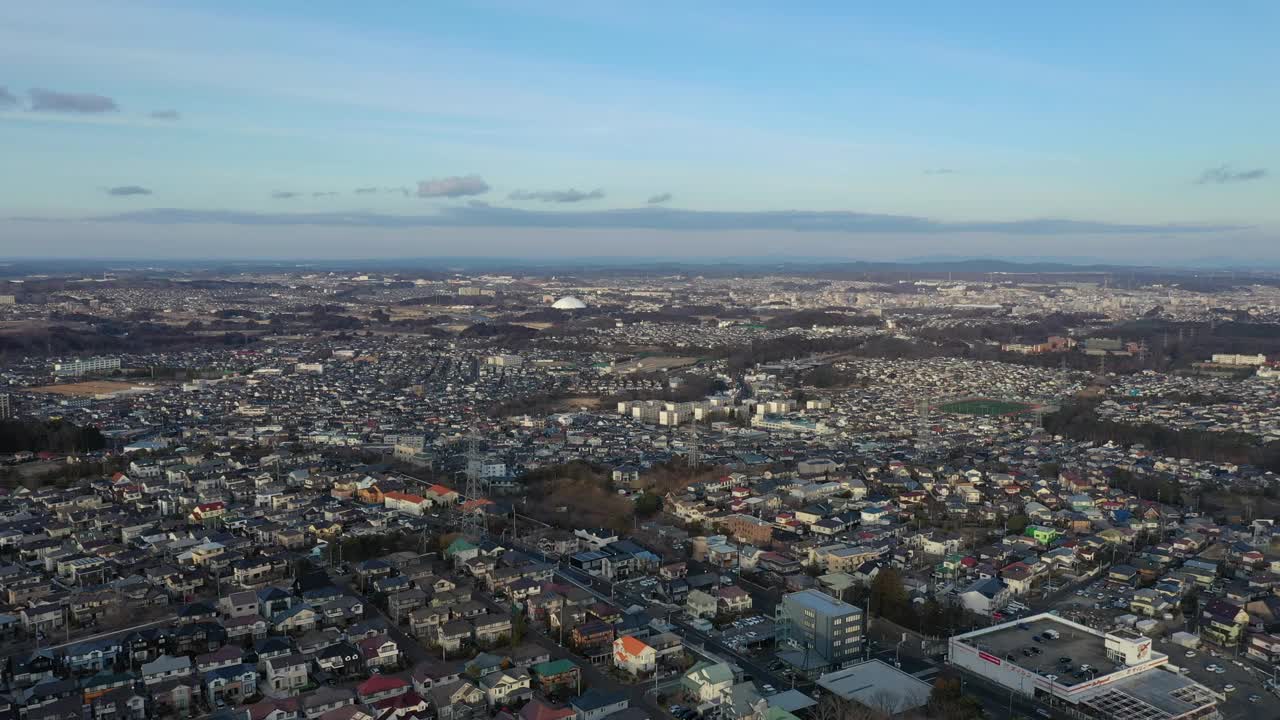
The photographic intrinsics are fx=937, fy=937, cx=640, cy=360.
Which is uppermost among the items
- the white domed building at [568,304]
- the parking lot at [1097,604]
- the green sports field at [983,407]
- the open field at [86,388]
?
the white domed building at [568,304]

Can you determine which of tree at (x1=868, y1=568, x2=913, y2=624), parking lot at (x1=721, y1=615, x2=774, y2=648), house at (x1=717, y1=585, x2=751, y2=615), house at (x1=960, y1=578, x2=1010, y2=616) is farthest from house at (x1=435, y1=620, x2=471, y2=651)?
house at (x1=960, y1=578, x2=1010, y2=616)

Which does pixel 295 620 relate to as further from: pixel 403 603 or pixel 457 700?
pixel 457 700

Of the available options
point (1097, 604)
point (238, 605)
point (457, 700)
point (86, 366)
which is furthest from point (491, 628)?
point (86, 366)

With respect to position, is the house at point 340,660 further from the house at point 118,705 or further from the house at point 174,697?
the house at point 118,705

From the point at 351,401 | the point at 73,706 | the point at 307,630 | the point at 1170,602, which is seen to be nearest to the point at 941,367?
the point at 351,401

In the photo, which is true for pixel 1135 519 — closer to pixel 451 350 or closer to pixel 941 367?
pixel 941 367

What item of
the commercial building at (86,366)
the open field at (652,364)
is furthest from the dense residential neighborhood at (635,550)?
the open field at (652,364)
